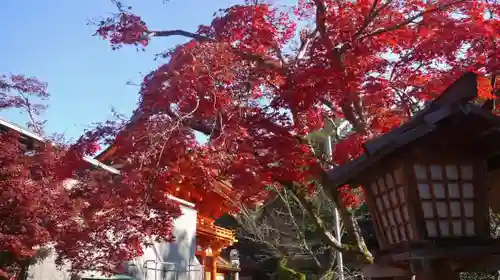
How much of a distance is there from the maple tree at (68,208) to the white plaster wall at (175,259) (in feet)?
7.08

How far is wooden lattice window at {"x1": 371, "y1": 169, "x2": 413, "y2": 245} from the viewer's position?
5.29 meters

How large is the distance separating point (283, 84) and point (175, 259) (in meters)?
8.66

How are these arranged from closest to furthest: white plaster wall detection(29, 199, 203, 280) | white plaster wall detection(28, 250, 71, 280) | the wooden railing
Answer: white plaster wall detection(28, 250, 71, 280) → white plaster wall detection(29, 199, 203, 280) → the wooden railing

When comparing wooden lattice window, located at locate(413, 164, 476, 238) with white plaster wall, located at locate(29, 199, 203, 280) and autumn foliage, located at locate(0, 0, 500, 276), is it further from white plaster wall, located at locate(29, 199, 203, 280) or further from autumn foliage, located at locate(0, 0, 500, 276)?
white plaster wall, located at locate(29, 199, 203, 280)

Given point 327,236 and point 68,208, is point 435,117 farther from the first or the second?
point 68,208

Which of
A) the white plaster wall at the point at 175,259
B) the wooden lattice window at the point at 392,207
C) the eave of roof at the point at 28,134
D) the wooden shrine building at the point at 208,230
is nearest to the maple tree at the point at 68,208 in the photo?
the eave of roof at the point at 28,134

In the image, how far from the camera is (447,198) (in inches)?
204

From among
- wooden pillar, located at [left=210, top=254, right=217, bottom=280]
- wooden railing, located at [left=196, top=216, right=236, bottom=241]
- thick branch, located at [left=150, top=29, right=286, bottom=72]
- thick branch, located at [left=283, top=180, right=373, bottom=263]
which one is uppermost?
thick branch, located at [left=150, top=29, right=286, bottom=72]

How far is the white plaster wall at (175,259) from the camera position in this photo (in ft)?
41.8

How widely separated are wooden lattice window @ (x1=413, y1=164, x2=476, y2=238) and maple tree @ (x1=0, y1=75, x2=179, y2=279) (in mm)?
4345

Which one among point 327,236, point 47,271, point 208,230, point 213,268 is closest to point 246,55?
point 327,236

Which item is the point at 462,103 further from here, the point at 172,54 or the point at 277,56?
the point at 172,54

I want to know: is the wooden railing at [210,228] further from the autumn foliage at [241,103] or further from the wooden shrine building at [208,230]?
the autumn foliage at [241,103]

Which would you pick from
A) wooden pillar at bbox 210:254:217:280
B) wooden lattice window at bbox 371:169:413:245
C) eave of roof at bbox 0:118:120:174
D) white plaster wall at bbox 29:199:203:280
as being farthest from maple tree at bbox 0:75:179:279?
wooden pillar at bbox 210:254:217:280
